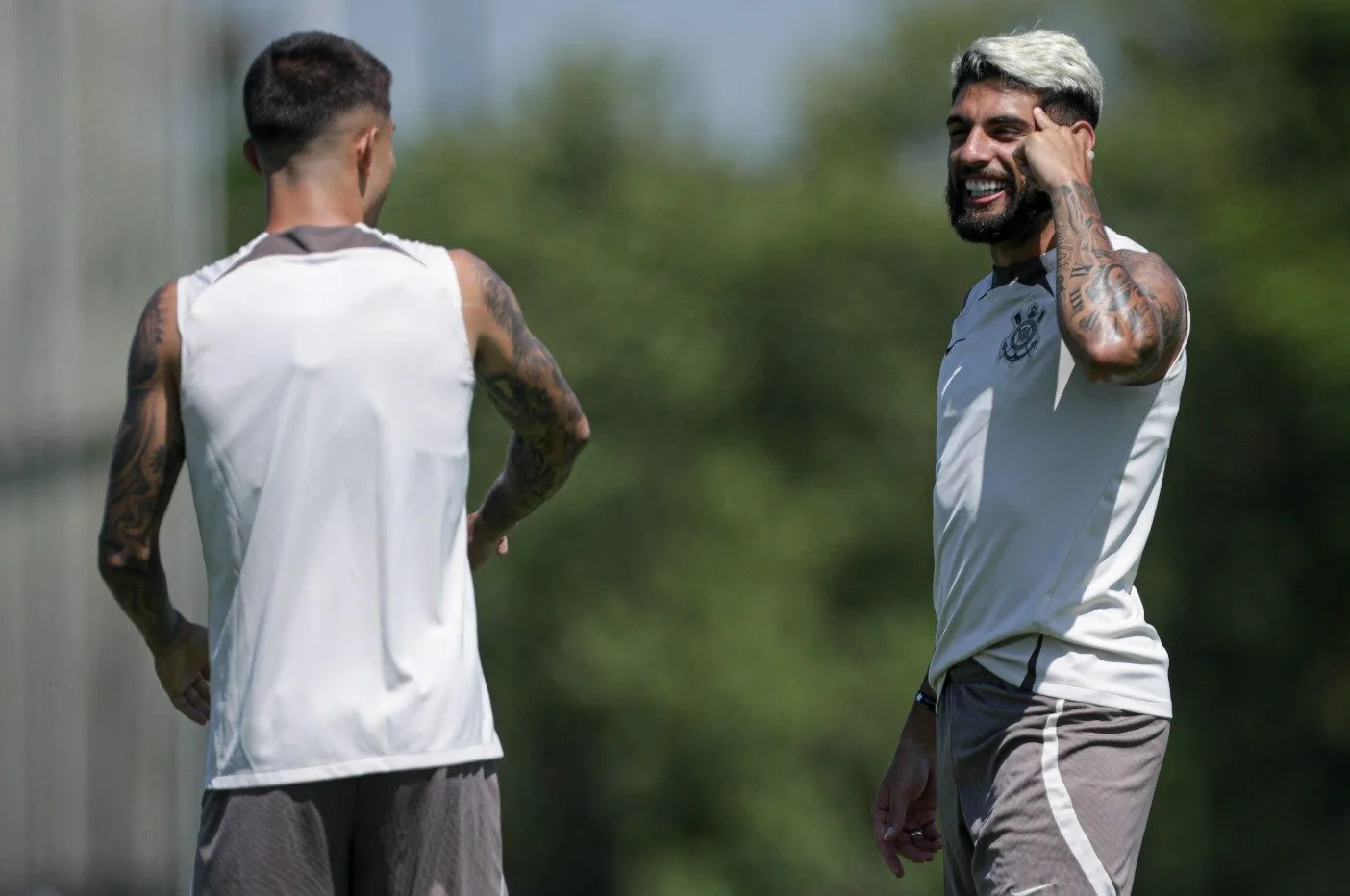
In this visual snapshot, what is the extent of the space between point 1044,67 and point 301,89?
1.36 m

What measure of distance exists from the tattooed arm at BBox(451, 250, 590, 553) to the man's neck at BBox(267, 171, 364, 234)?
19 centimetres

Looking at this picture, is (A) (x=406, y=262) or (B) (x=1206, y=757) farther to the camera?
(B) (x=1206, y=757)

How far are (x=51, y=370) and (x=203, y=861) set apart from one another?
3.03 m

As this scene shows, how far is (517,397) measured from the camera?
2.85 m

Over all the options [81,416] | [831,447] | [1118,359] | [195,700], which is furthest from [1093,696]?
[831,447]

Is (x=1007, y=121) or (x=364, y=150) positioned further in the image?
(x=1007, y=121)

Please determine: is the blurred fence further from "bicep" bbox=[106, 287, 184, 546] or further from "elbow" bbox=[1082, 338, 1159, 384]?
"elbow" bbox=[1082, 338, 1159, 384]

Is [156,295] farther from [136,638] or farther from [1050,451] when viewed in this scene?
[136,638]

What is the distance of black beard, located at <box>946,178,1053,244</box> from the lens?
3273mm

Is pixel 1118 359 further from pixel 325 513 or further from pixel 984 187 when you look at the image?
pixel 325 513

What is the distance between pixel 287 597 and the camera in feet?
8.43

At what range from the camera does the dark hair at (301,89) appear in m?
2.70

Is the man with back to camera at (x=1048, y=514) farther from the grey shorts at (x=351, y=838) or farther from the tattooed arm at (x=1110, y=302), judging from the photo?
the grey shorts at (x=351, y=838)

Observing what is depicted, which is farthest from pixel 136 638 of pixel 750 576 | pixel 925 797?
pixel 750 576
